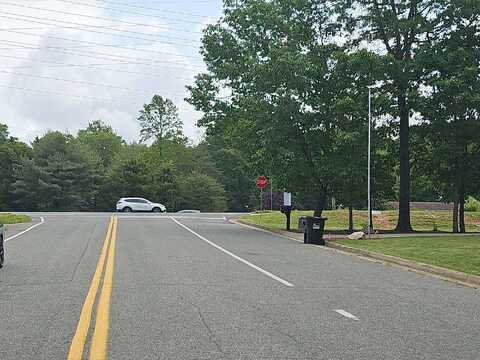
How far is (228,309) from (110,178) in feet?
255

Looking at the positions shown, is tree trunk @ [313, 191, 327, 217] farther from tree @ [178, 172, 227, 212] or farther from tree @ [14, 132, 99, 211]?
tree @ [178, 172, 227, 212]

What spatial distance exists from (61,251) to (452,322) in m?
13.4

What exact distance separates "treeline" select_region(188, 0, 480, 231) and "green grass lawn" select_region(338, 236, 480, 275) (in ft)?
18.5

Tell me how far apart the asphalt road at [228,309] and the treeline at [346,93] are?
1283cm

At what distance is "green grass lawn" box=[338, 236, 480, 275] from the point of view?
56.0 feet

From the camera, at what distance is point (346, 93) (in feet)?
101

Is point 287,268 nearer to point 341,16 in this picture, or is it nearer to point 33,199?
point 341,16

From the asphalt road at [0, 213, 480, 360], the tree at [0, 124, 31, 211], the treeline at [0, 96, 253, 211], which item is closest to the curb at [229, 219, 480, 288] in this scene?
the asphalt road at [0, 213, 480, 360]

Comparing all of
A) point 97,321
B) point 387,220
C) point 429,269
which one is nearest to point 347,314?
point 97,321

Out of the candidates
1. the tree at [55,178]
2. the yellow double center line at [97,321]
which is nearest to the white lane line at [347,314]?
the yellow double center line at [97,321]

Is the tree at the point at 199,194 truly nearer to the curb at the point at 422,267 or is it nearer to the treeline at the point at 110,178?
the treeline at the point at 110,178

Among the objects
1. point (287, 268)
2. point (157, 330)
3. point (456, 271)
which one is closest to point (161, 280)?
point (287, 268)

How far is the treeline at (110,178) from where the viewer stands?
79.8 meters

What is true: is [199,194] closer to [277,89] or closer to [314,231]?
[277,89]
